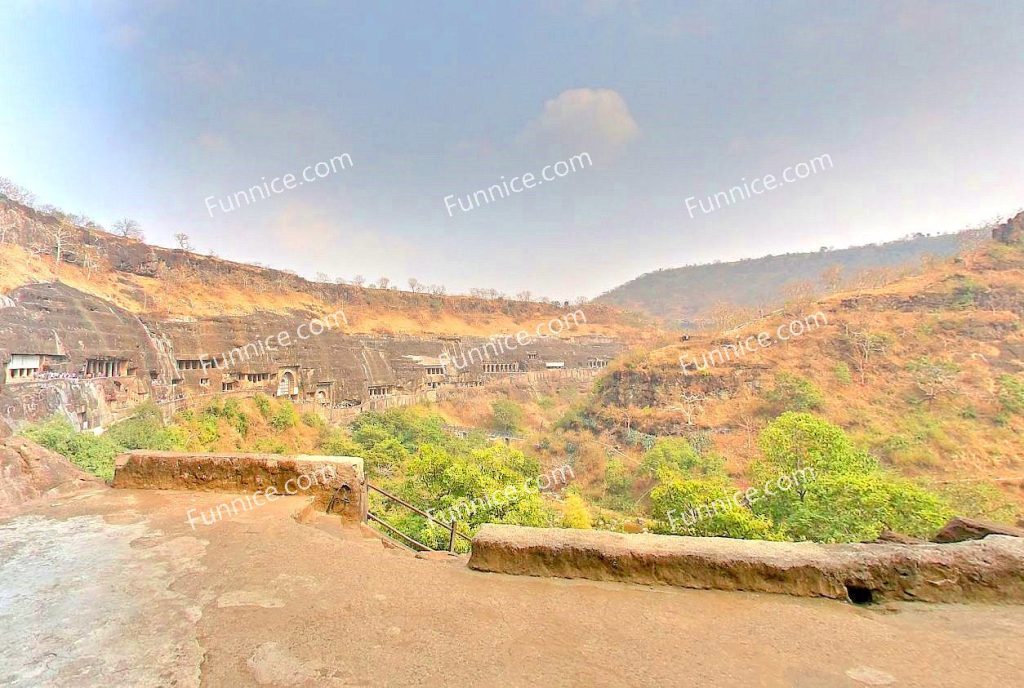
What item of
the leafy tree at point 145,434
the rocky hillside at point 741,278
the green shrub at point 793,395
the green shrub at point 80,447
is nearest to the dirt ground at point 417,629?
the green shrub at point 80,447

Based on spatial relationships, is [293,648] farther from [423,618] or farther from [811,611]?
[811,611]

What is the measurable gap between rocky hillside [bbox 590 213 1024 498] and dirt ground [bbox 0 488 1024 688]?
2196 cm

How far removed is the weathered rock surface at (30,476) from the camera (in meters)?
4.26

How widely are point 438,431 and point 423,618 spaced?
88.2ft

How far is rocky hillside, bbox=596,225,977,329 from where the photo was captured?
330 feet

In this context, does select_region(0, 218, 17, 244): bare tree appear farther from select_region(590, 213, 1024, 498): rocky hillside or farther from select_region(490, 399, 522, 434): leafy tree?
select_region(590, 213, 1024, 498): rocky hillside

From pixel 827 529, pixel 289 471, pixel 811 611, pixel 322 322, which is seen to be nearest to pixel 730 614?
pixel 811 611

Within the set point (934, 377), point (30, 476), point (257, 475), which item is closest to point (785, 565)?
point (257, 475)

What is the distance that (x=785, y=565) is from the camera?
2.65m

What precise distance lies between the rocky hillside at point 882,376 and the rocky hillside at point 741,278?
186 ft

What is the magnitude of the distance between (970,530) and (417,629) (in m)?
4.46

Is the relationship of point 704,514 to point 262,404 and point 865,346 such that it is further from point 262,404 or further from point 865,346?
point 865,346

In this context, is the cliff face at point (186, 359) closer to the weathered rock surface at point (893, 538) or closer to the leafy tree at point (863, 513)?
the weathered rock surface at point (893, 538)

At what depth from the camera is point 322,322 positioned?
123 ft
